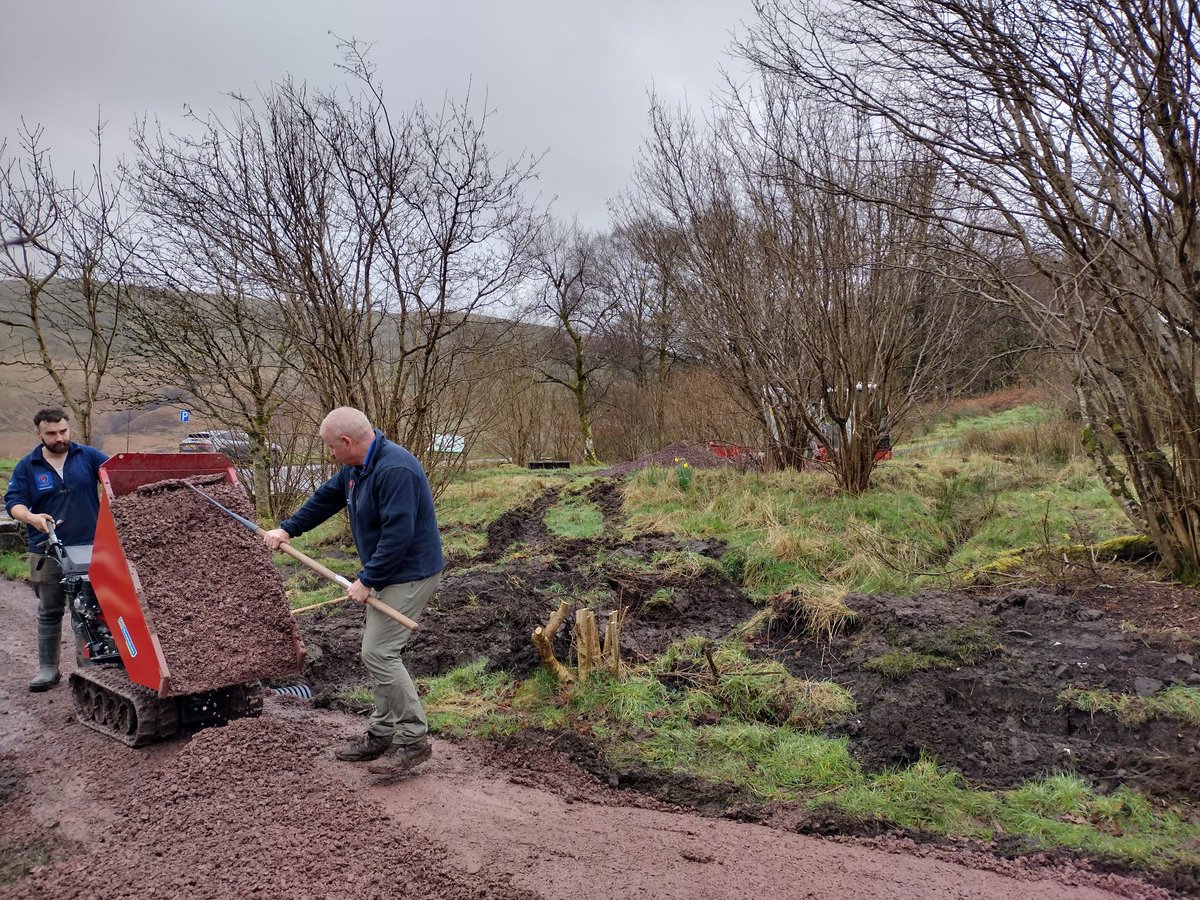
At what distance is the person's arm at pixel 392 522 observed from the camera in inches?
155

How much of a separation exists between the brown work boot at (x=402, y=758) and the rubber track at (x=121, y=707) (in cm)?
122

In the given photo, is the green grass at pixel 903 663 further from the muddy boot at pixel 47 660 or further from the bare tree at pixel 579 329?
the bare tree at pixel 579 329

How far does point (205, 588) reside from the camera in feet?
14.8

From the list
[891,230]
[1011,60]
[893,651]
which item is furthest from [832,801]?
[891,230]

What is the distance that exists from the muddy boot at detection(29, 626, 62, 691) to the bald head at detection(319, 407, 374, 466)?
3.07m

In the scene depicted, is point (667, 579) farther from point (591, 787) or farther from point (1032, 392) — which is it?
point (1032, 392)

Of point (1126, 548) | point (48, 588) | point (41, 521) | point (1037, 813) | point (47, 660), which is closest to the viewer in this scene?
point (1037, 813)

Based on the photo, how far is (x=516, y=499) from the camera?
46.3ft

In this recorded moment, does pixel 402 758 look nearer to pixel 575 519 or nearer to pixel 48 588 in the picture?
pixel 48 588

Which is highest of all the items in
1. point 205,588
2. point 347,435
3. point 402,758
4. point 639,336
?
point 639,336

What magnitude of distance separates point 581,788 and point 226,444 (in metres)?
9.68

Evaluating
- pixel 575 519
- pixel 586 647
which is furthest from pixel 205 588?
pixel 575 519

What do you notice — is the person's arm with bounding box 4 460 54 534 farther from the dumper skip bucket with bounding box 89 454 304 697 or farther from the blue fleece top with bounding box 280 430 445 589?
the blue fleece top with bounding box 280 430 445 589

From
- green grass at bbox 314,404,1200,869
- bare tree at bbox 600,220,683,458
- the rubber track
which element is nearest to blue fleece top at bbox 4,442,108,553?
the rubber track
